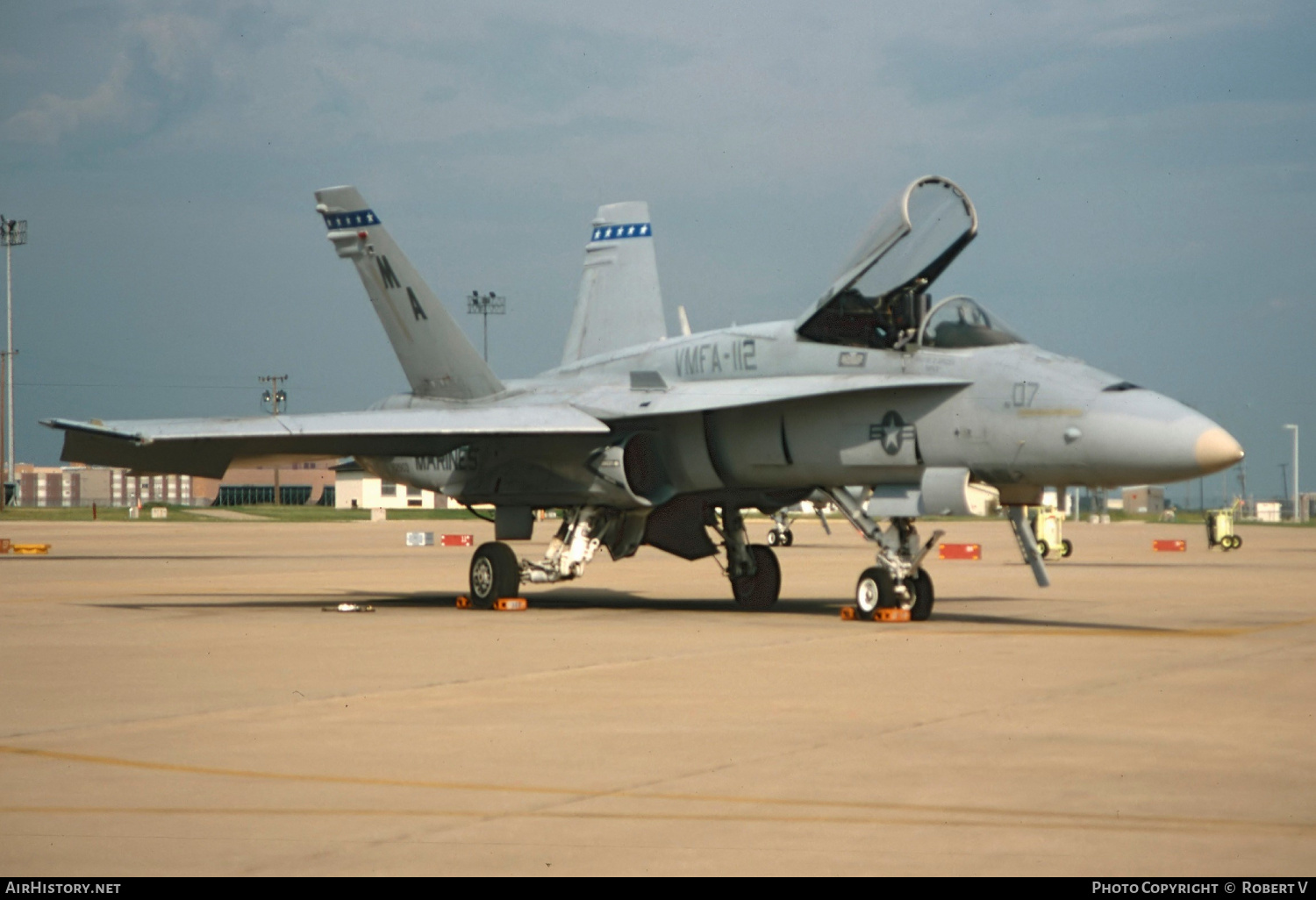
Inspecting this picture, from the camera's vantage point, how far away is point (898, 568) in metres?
14.5

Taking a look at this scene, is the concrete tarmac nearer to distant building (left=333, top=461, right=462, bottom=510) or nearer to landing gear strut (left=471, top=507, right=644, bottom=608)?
landing gear strut (left=471, top=507, right=644, bottom=608)

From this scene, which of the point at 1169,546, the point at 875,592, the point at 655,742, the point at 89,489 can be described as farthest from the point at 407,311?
the point at 89,489

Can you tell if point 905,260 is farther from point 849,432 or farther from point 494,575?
point 494,575

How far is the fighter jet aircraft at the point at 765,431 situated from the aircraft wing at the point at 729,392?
0.04 metres

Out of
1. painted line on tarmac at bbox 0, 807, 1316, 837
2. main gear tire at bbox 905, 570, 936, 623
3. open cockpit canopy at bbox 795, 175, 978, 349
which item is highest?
open cockpit canopy at bbox 795, 175, 978, 349

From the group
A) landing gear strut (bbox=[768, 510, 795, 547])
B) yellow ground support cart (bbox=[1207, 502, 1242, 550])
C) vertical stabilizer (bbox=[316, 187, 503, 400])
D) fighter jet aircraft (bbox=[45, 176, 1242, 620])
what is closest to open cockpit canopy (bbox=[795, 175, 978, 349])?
fighter jet aircraft (bbox=[45, 176, 1242, 620])

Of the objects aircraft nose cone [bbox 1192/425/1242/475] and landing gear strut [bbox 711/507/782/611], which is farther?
landing gear strut [bbox 711/507/782/611]

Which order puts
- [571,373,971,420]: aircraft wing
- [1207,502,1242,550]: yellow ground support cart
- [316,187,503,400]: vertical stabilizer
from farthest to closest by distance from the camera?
[1207,502,1242,550]: yellow ground support cart → [316,187,503,400]: vertical stabilizer → [571,373,971,420]: aircraft wing

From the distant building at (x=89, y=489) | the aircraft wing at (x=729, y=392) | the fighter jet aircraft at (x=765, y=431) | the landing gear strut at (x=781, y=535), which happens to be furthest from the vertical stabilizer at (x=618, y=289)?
the distant building at (x=89, y=489)

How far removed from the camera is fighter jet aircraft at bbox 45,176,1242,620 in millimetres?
13508

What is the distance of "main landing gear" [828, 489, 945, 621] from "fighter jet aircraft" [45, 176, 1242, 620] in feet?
0.07

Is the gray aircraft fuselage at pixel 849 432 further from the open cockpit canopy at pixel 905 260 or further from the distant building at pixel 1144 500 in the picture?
the distant building at pixel 1144 500

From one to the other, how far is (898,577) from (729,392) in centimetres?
239

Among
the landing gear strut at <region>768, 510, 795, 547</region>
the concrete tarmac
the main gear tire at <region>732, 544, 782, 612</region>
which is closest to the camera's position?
the concrete tarmac
